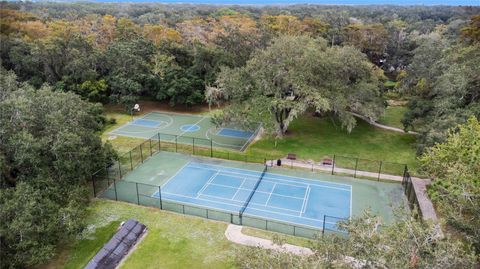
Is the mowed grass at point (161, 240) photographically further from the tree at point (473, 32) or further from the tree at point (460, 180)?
the tree at point (473, 32)

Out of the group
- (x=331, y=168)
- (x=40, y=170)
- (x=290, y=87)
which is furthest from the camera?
(x=290, y=87)

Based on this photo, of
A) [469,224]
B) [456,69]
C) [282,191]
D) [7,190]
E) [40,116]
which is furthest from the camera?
[456,69]

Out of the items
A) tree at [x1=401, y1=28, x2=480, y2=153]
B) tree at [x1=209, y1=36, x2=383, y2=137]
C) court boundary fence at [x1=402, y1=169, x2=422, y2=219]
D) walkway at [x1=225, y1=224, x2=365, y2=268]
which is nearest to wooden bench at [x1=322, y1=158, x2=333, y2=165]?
tree at [x1=209, y1=36, x2=383, y2=137]

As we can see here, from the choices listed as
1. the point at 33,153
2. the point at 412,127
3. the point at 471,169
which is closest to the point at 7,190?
the point at 33,153

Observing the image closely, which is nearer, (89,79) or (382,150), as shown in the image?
(382,150)

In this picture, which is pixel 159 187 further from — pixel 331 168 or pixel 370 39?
pixel 370 39

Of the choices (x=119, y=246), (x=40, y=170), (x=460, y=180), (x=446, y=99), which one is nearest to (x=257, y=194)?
(x=119, y=246)

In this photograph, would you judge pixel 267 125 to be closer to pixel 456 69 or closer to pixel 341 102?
pixel 341 102
